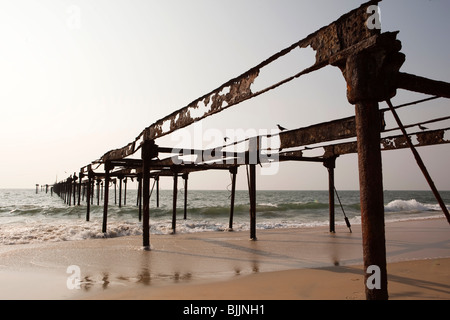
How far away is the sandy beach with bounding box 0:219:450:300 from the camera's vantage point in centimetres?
478

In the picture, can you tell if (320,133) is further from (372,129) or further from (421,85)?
(372,129)

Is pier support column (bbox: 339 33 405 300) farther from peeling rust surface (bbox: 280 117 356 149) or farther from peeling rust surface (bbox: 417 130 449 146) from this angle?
peeling rust surface (bbox: 417 130 449 146)

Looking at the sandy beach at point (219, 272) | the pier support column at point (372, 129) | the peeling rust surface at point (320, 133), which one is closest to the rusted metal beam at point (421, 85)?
the pier support column at point (372, 129)

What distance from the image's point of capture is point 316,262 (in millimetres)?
7285

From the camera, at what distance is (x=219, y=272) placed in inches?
250

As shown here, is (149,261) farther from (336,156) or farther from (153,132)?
(336,156)

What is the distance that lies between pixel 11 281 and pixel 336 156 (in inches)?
419

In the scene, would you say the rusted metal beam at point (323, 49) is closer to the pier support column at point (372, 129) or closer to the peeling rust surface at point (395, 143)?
the pier support column at point (372, 129)

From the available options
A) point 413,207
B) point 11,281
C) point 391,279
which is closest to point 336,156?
point 391,279

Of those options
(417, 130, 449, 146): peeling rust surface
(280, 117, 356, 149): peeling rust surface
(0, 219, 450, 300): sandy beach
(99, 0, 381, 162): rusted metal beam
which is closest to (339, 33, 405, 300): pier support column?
(99, 0, 381, 162): rusted metal beam

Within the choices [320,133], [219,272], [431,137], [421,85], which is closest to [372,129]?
[421,85]

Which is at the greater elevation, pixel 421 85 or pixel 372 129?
pixel 421 85

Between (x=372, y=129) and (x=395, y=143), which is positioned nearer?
(x=372, y=129)

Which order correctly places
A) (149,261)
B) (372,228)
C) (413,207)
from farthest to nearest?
(413,207) < (149,261) < (372,228)
